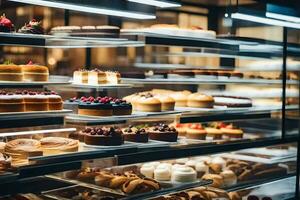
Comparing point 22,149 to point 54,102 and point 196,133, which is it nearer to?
point 54,102

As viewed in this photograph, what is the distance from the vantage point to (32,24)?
12.5 ft

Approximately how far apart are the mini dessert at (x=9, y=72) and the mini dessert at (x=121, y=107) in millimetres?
850

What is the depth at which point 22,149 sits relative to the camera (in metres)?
3.70

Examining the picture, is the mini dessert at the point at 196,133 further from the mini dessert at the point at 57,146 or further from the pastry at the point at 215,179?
the mini dessert at the point at 57,146

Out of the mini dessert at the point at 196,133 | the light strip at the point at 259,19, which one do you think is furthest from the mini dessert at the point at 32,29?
the mini dessert at the point at 196,133

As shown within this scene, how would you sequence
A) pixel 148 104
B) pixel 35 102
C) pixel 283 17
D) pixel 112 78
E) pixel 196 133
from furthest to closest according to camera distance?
1. pixel 196 133
2. pixel 283 17
3. pixel 148 104
4. pixel 112 78
5. pixel 35 102

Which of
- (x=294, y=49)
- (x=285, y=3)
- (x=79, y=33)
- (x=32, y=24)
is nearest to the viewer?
(x=32, y=24)

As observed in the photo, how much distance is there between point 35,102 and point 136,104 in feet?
3.87

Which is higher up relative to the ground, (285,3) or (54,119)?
(285,3)

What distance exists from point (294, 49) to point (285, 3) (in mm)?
872

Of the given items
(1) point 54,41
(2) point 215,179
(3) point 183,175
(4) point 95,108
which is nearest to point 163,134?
(3) point 183,175

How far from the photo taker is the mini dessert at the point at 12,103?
3596 mm

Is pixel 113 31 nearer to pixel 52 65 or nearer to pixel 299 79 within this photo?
pixel 52 65

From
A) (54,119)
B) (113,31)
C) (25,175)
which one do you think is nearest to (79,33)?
(113,31)
